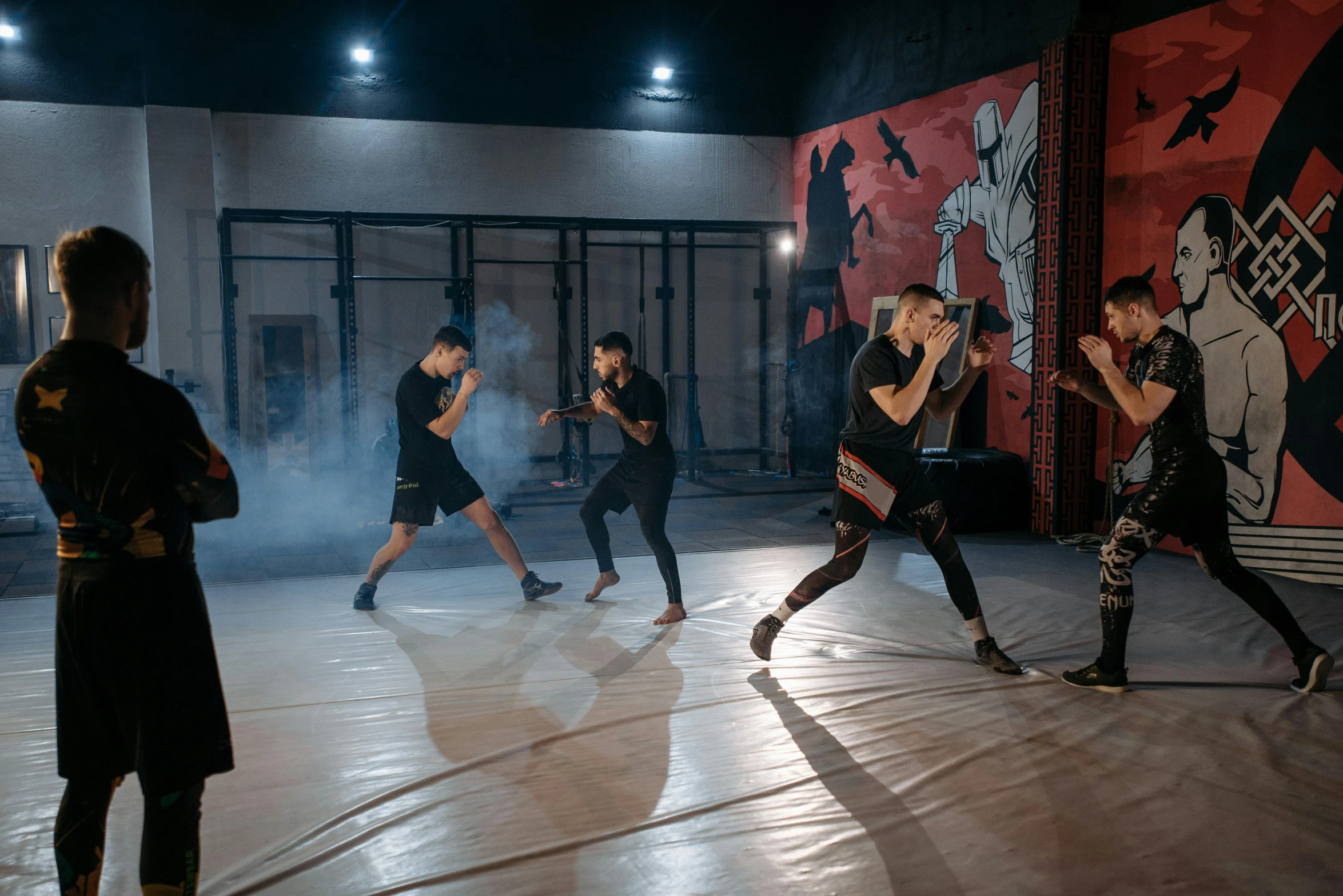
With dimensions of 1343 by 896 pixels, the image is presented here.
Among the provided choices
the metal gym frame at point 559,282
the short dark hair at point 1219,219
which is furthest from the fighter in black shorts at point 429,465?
the short dark hair at point 1219,219

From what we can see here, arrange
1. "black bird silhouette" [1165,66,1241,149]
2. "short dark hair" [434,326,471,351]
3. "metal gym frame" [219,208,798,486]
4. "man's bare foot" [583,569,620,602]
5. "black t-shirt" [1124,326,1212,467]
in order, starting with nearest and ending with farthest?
"black t-shirt" [1124,326,1212,467]
"short dark hair" [434,326,471,351]
"man's bare foot" [583,569,620,602]
"black bird silhouette" [1165,66,1241,149]
"metal gym frame" [219,208,798,486]

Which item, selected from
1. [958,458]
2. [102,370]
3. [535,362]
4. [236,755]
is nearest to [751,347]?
[535,362]

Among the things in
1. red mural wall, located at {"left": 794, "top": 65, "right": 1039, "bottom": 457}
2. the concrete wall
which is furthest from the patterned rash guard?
the concrete wall

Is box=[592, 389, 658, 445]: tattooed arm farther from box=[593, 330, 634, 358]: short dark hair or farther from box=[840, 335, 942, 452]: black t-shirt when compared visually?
box=[840, 335, 942, 452]: black t-shirt

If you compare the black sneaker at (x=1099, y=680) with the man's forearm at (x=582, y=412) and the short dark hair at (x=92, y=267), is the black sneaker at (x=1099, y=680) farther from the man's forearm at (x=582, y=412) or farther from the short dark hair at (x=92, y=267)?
the short dark hair at (x=92, y=267)

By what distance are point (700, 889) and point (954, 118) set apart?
7908 millimetres

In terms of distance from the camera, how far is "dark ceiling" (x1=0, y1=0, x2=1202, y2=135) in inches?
368

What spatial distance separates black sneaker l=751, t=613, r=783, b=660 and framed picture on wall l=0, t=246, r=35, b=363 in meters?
8.28

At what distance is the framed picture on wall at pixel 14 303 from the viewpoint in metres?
9.42

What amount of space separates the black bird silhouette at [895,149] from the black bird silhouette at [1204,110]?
295 centimetres

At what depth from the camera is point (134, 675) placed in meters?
1.97

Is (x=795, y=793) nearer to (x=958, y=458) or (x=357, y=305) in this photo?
(x=958, y=458)

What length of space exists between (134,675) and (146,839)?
34cm

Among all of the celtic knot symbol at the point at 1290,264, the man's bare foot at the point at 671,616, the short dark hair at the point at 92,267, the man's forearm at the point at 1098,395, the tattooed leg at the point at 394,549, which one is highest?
the celtic knot symbol at the point at 1290,264
